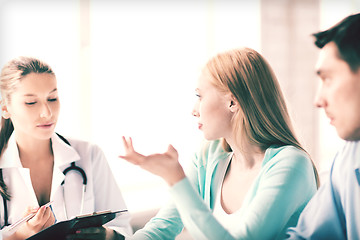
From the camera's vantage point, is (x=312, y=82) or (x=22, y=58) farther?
(x=312, y=82)

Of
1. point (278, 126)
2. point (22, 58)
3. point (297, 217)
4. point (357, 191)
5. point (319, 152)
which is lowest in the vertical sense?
point (319, 152)

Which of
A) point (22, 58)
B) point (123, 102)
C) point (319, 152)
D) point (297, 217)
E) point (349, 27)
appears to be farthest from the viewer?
point (319, 152)

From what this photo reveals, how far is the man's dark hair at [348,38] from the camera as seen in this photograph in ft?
2.80

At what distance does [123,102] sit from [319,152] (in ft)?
3.97

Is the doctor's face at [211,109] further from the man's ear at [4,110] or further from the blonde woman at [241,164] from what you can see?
the man's ear at [4,110]

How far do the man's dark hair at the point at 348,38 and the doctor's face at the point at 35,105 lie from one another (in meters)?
0.74

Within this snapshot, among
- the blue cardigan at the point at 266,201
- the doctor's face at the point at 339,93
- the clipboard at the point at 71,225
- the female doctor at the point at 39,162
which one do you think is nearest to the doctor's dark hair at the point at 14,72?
the female doctor at the point at 39,162

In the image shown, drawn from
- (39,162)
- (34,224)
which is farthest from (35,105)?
(34,224)

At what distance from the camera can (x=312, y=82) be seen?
2553mm

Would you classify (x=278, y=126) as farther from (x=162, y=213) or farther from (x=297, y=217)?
(x=162, y=213)

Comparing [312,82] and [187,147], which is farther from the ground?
[312,82]

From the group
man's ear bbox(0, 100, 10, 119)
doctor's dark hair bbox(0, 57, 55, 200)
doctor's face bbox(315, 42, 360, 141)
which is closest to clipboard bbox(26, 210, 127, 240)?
doctor's dark hair bbox(0, 57, 55, 200)

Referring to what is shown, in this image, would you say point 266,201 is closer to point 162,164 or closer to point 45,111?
point 162,164

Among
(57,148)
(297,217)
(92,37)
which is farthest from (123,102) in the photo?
(297,217)
